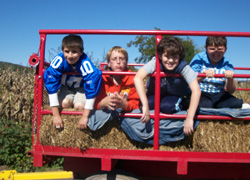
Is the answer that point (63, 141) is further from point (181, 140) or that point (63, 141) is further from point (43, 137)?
point (181, 140)

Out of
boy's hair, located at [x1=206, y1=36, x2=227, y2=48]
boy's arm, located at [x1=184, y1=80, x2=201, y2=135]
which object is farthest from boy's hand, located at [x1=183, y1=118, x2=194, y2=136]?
boy's hair, located at [x1=206, y1=36, x2=227, y2=48]

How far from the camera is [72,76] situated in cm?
298

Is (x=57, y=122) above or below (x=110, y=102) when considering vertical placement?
below

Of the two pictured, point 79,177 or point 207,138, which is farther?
point 79,177

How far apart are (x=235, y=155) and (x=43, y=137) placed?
2.14 meters

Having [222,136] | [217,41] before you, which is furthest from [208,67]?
[222,136]

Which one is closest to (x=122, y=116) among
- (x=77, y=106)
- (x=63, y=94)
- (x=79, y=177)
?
(x=77, y=106)

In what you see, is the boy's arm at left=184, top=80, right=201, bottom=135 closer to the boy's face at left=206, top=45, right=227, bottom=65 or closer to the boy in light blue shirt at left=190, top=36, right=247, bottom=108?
the boy in light blue shirt at left=190, top=36, right=247, bottom=108

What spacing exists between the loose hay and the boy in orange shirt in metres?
0.25

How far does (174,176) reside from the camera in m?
2.89

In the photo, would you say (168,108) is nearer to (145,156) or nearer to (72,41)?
(145,156)

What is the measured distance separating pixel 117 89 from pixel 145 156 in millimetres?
953

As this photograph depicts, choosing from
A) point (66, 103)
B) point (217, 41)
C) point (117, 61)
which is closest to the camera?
point (66, 103)

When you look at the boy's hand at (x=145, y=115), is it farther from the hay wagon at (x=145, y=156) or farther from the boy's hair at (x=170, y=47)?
the boy's hair at (x=170, y=47)
